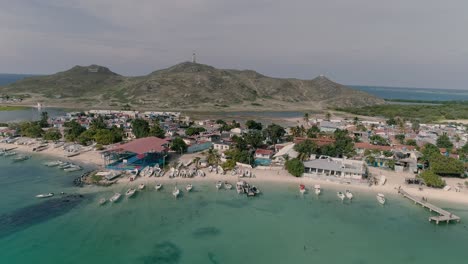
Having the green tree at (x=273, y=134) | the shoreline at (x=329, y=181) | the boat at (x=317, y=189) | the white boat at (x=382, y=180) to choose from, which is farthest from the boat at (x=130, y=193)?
the white boat at (x=382, y=180)

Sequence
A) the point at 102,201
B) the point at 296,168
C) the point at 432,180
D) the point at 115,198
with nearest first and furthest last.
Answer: the point at 102,201
the point at 115,198
the point at 432,180
the point at 296,168

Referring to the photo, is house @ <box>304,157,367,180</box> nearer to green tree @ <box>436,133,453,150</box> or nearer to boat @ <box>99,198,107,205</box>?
green tree @ <box>436,133,453,150</box>

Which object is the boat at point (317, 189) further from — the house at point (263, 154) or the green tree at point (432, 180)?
the green tree at point (432, 180)

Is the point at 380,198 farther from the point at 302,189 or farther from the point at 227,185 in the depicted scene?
the point at 227,185

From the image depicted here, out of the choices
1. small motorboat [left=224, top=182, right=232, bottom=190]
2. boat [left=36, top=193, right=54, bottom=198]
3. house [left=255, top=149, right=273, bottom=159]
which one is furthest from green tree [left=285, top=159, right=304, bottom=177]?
boat [left=36, top=193, right=54, bottom=198]

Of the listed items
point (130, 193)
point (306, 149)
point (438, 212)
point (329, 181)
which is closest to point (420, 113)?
point (306, 149)

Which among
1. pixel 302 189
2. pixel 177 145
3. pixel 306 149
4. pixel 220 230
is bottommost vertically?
pixel 220 230
